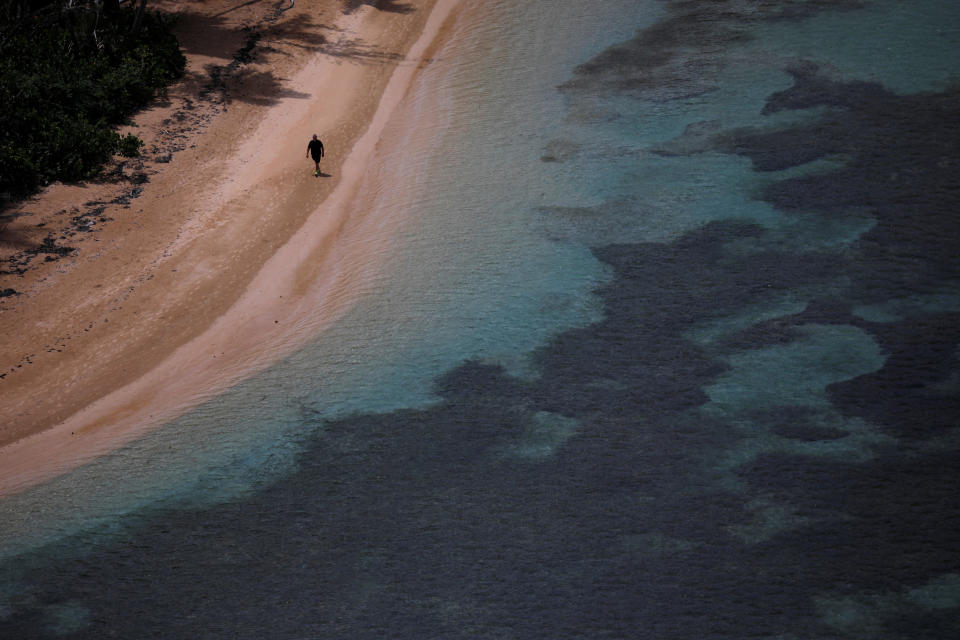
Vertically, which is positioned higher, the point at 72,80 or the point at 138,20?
the point at 138,20

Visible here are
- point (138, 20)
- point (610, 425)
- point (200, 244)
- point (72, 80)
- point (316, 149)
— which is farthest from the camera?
point (138, 20)

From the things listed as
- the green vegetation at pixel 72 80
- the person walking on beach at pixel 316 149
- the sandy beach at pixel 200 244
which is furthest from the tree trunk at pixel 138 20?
the person walking on beach at pixel 316 149

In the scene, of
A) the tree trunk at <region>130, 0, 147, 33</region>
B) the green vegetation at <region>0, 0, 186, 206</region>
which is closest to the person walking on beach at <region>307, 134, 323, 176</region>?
the green vegetation at <region>0, 0, 186, 206</region>

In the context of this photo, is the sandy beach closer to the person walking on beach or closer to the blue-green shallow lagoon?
the person walking on beach

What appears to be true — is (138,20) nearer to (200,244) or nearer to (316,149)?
(316,149)

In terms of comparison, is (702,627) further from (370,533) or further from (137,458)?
(137,458)

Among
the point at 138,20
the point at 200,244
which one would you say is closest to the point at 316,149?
the point at 200,244

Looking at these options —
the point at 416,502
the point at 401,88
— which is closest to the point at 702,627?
the point at 416,502
